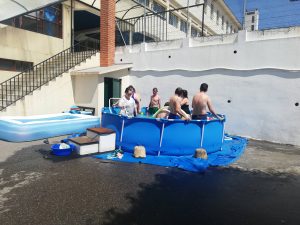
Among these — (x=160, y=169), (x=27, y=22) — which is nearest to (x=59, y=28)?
(x=27, y=22)

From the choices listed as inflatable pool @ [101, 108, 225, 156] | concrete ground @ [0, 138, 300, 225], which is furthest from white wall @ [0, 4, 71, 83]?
inflatable pool @ [101, 108, 225, 156]

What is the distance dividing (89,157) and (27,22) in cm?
1088

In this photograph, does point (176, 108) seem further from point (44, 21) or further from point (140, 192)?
point (44, 21)

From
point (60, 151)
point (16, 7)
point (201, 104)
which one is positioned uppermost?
point (16, 7)

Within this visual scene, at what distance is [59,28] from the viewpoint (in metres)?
16.0

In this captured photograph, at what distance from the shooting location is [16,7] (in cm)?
828

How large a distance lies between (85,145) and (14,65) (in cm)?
921

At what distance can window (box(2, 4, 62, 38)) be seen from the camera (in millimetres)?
13698

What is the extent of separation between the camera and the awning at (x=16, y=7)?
26.1 ft

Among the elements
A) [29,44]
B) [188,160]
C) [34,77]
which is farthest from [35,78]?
[188,160]

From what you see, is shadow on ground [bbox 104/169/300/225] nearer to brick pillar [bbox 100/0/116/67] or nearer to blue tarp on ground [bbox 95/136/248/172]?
blue tarp on ground [bbox 95/136/248/172]

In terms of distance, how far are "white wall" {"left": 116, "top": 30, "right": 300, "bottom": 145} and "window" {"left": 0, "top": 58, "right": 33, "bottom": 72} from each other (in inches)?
299

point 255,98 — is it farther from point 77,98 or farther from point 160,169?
point 77,98

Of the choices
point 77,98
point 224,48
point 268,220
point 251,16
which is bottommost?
point 268,220
